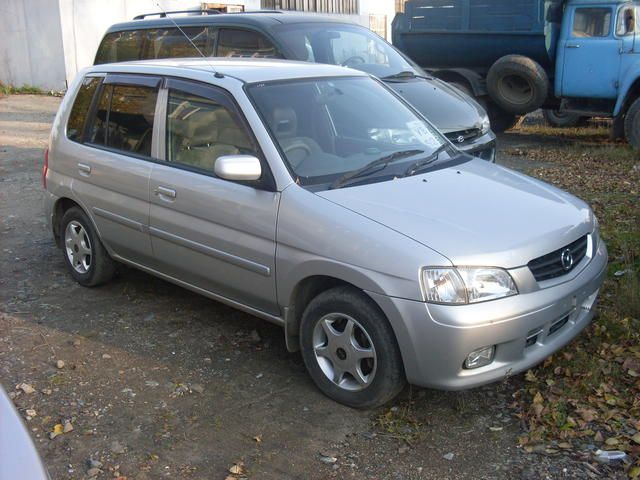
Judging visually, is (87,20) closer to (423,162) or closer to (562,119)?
(562,119)

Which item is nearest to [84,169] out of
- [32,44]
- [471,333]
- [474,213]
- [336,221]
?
[336,221]

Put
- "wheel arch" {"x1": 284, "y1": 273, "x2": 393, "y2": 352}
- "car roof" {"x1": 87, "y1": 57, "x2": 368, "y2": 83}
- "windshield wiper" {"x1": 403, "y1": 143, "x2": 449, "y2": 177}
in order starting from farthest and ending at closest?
"car roof" {"x1": 87, "y1": 57, "x2": 368, "y2": 83}, "windshield wiper" {"x1": 403, "y1": 143, "x2": 449, "y2": 177}, "wheel arch" {"x1": 284, "y1": 273, "x2": 393, "y2": 352}

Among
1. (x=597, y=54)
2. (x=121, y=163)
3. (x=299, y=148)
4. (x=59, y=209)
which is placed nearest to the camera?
(x=299, y=148)

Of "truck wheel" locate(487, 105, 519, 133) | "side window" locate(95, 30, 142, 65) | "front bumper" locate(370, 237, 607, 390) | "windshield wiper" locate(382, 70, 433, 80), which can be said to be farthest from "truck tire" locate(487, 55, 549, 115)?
"front bumper" locate(370, 237, 607, 390)

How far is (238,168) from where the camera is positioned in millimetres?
4121

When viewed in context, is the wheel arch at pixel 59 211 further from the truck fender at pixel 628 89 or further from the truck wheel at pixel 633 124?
the truck fender at pixel 628 89

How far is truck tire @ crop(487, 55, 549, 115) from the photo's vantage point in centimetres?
1138

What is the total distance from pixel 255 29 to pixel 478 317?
210 inches

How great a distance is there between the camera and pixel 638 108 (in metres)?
10.6

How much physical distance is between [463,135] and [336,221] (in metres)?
3.92

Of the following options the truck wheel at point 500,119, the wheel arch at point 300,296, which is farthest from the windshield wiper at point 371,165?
the truck wheel at point 500,119

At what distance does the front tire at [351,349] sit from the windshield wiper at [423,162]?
3.15 feet

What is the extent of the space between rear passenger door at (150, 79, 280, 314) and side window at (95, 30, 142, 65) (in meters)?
4.70

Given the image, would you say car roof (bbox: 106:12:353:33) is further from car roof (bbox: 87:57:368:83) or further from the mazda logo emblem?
the mazda logo emblem
